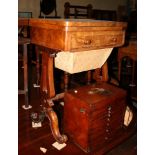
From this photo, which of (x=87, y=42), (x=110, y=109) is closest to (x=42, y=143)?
(x=110, y=109)

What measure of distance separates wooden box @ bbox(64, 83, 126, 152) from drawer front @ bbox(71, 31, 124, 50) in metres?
0.35

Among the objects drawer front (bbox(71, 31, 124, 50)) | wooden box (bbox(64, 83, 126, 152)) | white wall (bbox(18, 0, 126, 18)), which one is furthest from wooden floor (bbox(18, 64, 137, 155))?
white wall (bbox(18, 0, 126, 18))

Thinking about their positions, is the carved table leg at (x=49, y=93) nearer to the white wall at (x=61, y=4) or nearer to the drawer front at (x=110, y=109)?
the drawer front at (x=110, y=109)

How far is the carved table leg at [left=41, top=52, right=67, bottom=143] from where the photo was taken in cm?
156

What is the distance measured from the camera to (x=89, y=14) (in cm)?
410

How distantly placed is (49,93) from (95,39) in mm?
543

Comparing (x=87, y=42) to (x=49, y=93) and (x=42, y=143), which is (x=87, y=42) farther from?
(x=42, y=143)

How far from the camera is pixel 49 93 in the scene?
5.36 feet

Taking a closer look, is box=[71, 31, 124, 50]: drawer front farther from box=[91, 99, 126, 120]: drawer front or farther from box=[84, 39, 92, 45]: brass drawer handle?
box=[91, 99, 126, 120]: drawer front
